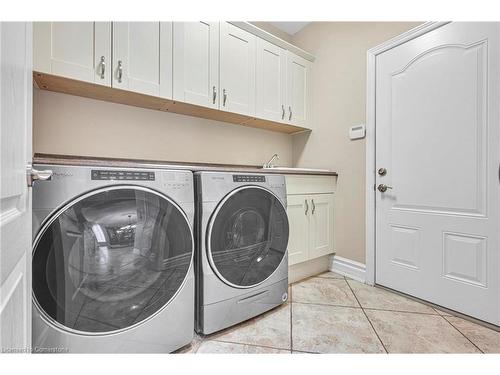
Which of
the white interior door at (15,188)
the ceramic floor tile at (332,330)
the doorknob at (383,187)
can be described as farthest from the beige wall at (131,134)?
the ceramic floor tile at (332,330)

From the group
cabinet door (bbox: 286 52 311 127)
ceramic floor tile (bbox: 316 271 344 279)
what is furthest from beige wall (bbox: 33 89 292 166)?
ceramic floor tile (bbox: 316 271 344 279)

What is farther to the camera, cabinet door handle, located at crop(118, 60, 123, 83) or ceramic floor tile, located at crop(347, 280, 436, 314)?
ceramic floor tile, located at crop(347, 280, 436, 314)

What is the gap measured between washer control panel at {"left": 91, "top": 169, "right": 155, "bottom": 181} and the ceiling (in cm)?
239

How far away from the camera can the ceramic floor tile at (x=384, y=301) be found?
157cm

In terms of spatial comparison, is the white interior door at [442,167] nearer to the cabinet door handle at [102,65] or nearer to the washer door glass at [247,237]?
the washer door glass at [247,237]

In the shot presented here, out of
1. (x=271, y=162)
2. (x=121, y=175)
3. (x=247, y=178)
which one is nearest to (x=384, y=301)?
(x=247, y=178)

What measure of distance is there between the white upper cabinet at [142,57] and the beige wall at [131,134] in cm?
29

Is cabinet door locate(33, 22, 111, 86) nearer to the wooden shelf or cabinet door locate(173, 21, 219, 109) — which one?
the wooden shelf

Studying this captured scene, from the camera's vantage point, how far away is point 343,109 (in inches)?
86.1

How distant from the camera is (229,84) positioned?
76.2 inches

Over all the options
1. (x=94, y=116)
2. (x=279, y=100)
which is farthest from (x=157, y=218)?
(x=279, y=100)

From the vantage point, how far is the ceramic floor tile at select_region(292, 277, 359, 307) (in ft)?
5.44
